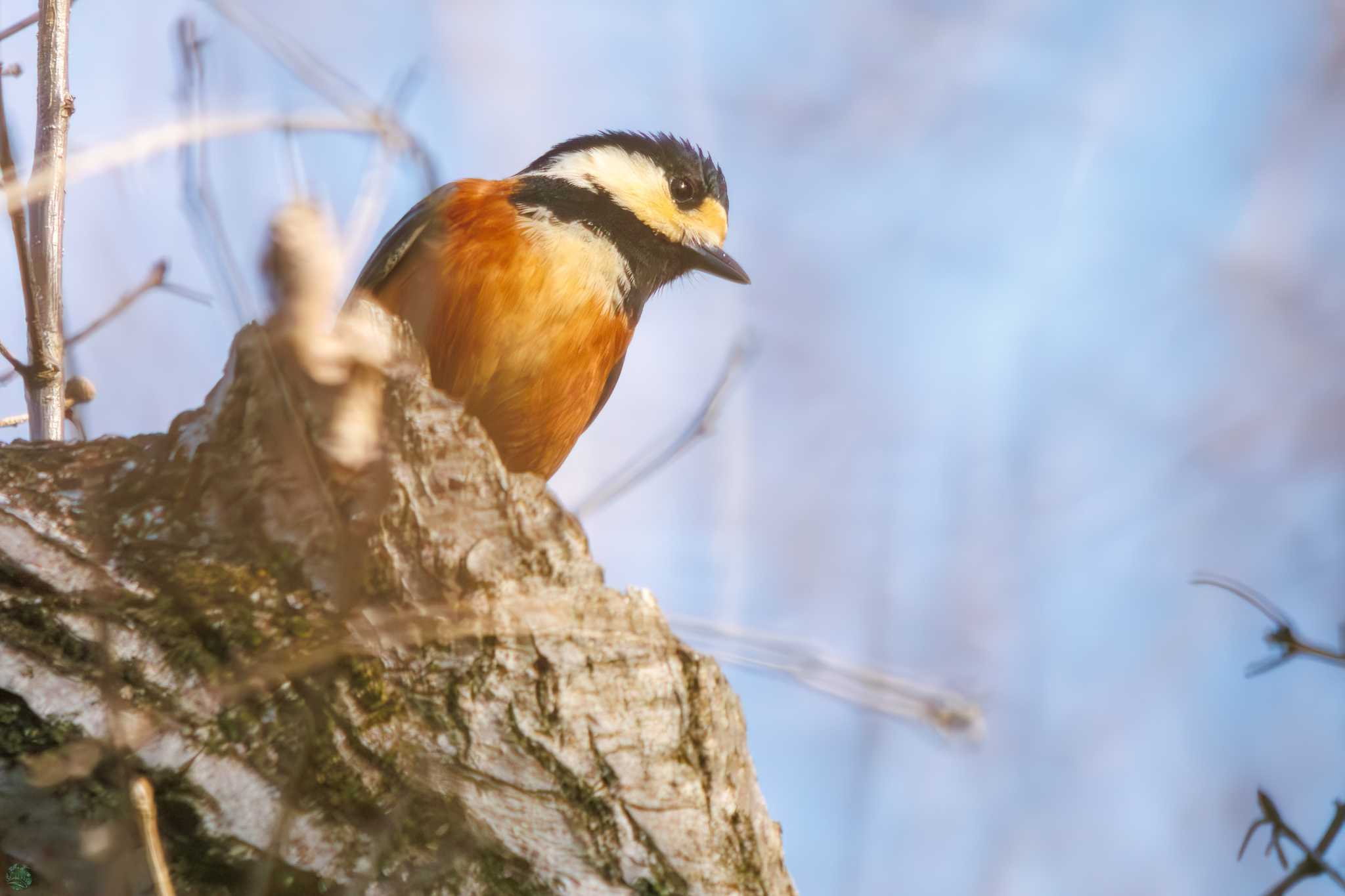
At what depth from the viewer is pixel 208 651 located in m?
2.01

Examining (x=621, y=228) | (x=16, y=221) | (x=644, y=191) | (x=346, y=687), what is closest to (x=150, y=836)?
(x=346, y=687)

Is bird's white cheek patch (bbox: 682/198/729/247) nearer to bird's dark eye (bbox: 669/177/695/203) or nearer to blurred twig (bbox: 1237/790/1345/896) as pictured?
bird's dark eye (bbox: 669/177/695/203)

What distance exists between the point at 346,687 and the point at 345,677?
0.06ft

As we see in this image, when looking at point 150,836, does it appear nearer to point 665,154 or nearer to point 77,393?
point 77,393

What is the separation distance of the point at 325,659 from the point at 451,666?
0.21 meters

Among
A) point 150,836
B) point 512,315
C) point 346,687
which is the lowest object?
point 150,836

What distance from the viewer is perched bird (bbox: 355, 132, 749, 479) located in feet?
11.3

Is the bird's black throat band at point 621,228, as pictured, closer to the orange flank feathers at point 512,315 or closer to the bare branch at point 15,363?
the orange flank feathers at point 512,315

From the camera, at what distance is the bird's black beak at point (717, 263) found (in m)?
4.12

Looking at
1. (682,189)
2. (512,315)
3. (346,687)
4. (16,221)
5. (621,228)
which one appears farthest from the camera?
Result: (682,189)

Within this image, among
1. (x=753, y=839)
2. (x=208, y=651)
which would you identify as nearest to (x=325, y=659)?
(x=208, y=651)

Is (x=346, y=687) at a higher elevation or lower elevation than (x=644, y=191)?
lower

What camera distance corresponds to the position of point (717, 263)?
4121mm

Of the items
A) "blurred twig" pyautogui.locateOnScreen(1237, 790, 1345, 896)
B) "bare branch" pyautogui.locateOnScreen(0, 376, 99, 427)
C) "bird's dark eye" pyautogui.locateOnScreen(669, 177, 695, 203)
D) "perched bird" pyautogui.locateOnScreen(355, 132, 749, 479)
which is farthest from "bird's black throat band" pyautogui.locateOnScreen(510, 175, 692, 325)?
"blurred twig" pyautogui.locateOnScreen(1237, 790, 1345, 896)
